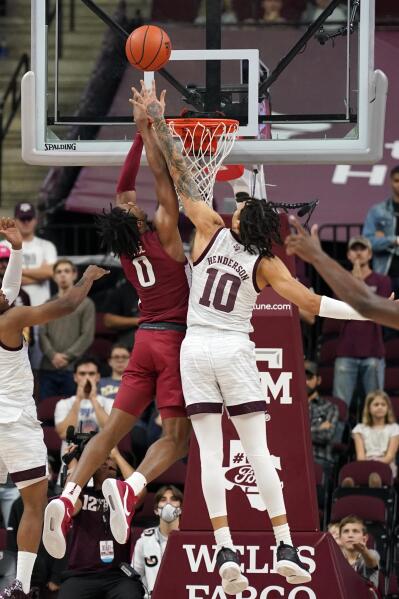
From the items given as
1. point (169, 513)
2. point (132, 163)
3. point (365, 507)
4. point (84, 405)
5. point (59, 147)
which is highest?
point (59, 147)

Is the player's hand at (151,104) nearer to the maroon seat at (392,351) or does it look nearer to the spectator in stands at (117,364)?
the spectator in stands at (117,364)

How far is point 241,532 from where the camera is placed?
1036 cm

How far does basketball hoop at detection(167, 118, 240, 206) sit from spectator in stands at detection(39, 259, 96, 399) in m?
4.58

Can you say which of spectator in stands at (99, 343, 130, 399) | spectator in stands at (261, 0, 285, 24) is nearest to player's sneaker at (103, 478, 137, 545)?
spectator in stands at (99, 343, 130, 399)

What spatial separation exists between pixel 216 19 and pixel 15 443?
308 cm

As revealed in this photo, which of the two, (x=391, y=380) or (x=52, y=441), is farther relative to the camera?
(x=391, y=380)

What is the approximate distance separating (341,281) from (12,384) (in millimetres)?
3286

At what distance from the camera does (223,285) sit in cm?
932

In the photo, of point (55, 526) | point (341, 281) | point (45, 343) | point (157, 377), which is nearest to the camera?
point (341, 281)

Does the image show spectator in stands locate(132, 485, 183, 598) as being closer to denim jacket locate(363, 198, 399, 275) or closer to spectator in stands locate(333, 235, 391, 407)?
spectator in stands locate(333, 235, 391, 407)

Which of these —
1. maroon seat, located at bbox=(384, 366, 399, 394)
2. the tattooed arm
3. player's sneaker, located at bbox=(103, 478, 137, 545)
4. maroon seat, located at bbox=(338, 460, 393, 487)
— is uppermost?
the tattooed arm

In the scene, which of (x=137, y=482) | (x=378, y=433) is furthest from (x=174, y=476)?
(x=137, y=482)

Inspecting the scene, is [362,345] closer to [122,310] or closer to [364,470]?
[364,470]

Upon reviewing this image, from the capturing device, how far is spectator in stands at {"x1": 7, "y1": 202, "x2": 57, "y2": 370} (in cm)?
1470
